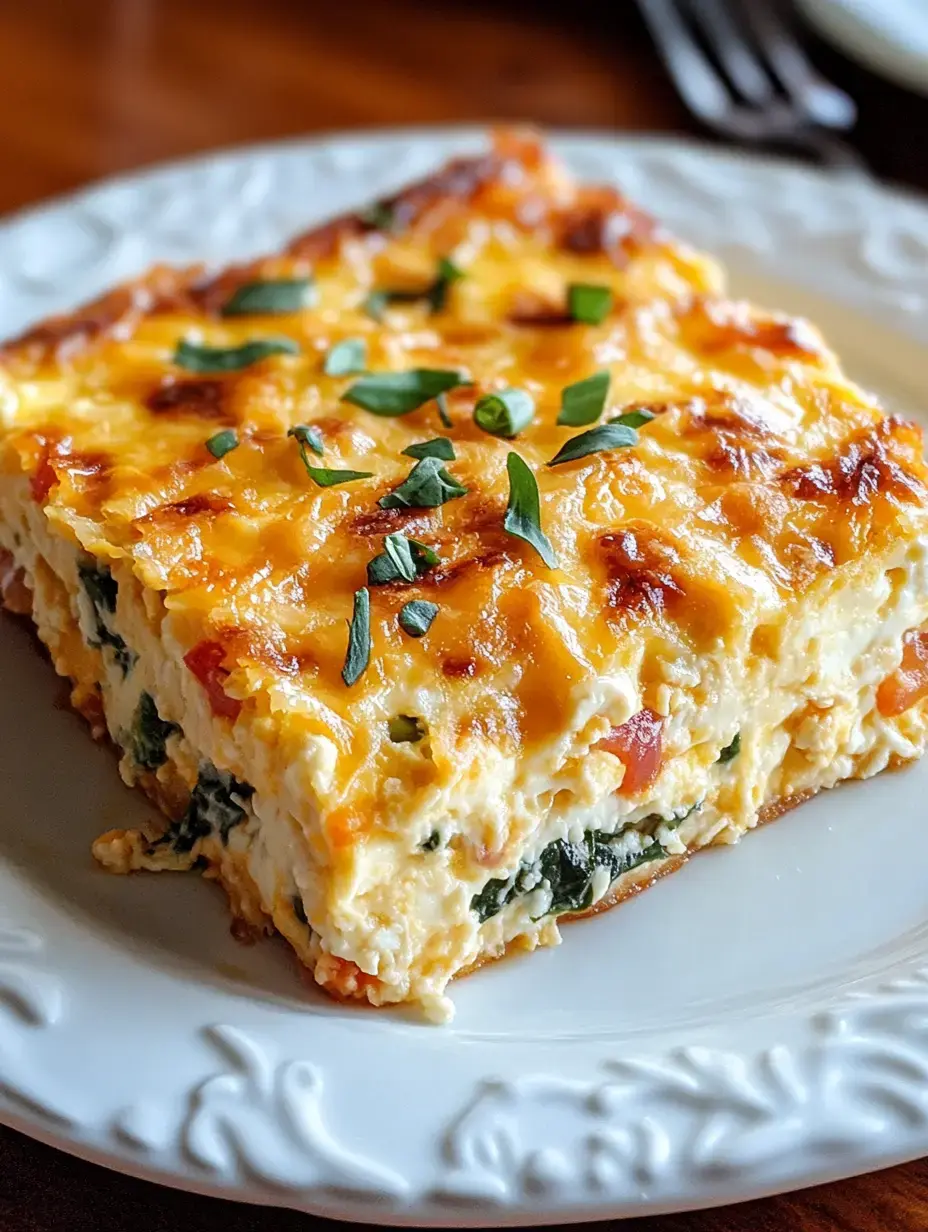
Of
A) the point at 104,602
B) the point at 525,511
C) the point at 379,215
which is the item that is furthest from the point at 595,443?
the point at 379,215

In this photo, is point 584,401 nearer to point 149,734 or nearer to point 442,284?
point 442,284

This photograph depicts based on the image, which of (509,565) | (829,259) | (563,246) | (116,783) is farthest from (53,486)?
(829,259)

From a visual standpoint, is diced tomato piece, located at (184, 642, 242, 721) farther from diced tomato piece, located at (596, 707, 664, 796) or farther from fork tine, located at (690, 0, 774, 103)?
fork tine, located at (690, 0, 774, 103)

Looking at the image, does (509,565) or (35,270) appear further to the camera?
(35,270)

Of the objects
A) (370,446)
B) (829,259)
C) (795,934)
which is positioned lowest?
(795,934)

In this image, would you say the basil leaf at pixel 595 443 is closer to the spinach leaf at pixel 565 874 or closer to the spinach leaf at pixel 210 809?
the spinach leaf at pixel 565 874

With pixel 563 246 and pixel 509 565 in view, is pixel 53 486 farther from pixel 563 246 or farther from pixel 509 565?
pixel 563 246

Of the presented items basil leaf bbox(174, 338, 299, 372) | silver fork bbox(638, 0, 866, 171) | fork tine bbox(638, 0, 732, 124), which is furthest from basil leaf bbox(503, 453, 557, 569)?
fork tine bbox(638, 0, 732, 124)
